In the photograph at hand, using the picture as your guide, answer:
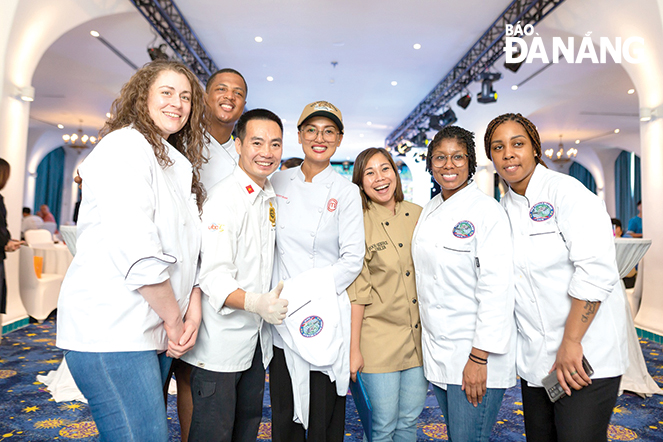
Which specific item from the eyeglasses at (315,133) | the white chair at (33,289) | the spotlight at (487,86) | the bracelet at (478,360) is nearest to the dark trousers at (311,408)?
the bracelet at (478,360)

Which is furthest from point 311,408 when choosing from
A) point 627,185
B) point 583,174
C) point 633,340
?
point 583,174

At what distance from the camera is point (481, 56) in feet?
24.4

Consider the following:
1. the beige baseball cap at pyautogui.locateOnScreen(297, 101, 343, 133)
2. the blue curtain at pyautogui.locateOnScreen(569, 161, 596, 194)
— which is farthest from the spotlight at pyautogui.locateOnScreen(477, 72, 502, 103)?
the blue curtain at pyautogui.locateOnScreen(569, 161, 596, 194)

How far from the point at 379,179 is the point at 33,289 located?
532cm

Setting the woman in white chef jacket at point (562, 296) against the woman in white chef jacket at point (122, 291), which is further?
the woman in white chef jacket at point (562, 296)

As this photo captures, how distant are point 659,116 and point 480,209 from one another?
5248mm

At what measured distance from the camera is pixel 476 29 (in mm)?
6934

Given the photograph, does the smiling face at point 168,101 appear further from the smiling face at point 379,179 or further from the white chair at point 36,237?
the white chair at point 36,237

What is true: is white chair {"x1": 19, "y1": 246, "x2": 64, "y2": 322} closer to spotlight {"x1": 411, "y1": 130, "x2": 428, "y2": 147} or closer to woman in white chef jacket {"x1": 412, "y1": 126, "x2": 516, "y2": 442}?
woman in white chef jacket {"x1": 412, "y1": 126, "x2": 516, "y2": 442}

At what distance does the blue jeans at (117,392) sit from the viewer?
3.82ft

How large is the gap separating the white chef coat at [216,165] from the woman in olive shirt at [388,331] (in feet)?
2.51

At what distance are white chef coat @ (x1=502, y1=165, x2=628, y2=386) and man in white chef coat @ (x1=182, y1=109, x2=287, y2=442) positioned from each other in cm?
92

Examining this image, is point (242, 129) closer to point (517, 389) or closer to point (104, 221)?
point (104, 221)

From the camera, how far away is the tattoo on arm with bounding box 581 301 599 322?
1433 millimetres
